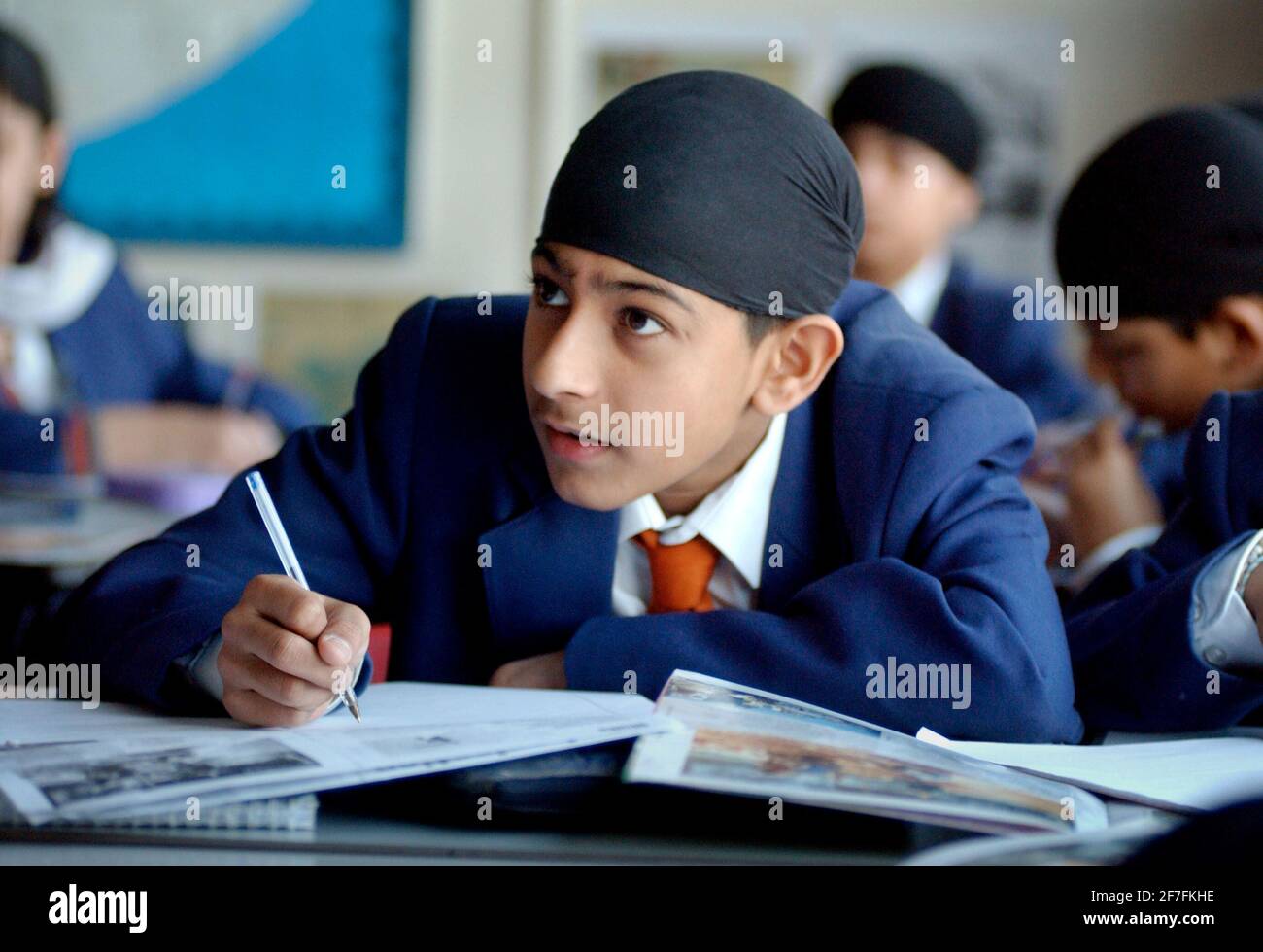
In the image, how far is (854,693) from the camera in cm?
111

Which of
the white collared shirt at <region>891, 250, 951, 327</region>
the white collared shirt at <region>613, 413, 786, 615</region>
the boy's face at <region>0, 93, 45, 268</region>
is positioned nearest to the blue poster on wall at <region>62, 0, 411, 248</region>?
the boy's face at <region>0, 93, 45, 268</region>

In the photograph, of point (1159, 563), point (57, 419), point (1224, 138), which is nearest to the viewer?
point (1159, 563)

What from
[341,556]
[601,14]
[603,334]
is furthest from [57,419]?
[601,14]

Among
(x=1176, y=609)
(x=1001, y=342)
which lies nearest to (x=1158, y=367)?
(x=1176, y=609)

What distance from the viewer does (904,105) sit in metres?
3.40

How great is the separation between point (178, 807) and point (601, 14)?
486cm

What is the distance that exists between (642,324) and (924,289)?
283cm

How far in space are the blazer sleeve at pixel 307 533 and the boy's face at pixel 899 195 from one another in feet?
7.31

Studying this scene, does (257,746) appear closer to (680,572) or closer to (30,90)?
(680,572)

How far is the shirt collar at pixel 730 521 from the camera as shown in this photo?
136cm

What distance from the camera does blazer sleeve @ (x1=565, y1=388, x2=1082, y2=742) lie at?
1.10 metres

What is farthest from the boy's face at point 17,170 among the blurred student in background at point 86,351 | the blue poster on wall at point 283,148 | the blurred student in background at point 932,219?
the blurred student in background at point 932,219

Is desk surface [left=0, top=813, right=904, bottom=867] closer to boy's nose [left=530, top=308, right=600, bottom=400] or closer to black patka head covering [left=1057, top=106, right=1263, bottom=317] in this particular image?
boy's nose [left=530, top=308, right=600, bottom=400]

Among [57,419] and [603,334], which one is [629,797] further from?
[57,419]
